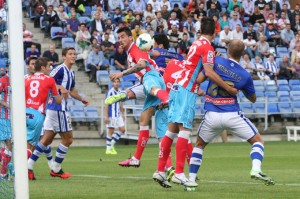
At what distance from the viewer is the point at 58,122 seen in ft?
55.9

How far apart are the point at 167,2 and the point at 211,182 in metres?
23.9

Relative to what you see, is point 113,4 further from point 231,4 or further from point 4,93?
point 4,93

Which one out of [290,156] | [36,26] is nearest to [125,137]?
[36,26]

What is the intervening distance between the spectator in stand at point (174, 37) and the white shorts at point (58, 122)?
735 inches

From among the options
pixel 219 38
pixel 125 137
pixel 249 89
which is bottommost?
pixel 125 137

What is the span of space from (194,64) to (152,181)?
8.74 feet

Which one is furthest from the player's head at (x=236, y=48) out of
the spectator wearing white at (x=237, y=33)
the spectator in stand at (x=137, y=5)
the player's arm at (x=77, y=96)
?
the spectator in stand at (x=137, y=5)

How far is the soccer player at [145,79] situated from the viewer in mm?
15656

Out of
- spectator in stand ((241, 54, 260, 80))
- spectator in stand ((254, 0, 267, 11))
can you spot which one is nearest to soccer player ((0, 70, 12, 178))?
spectator in stand ((241, 54, 260, 80))

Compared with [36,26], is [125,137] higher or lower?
lower

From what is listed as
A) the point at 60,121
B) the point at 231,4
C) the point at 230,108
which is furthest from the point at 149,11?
the point at 230,108

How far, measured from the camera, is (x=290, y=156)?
78.3 ft

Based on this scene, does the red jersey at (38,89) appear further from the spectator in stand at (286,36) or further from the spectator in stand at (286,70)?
the spectator in stand at (286,36)

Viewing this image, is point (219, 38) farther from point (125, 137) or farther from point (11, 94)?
point (11, 94)
